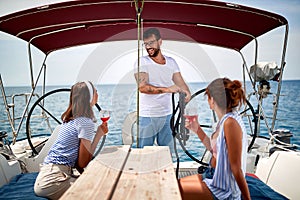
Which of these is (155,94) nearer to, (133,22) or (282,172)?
(133,22)

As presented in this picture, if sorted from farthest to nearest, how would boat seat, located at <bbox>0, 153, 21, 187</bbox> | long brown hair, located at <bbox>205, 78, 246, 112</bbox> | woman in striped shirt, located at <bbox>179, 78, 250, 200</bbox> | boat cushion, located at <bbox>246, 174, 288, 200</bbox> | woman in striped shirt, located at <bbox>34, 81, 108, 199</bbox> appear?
boat seat, located at <bbox>0, 153, 21, 187</bbox>, boat cushion, located at <bbox>246, 174, 288, 200</bbox>, woman in striped shirt, located at <bbox>34, 81, 108, 199</bbox>, long brown hair, located at <bbox>205, 78, 246, 112</bbox>, woman in striped shirt, located at <bbox>179, 78, 250, 200</bbox>

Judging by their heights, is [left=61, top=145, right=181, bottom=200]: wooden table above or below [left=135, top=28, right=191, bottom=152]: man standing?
below

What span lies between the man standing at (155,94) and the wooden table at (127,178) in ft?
2.07

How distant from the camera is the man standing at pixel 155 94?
2.24m

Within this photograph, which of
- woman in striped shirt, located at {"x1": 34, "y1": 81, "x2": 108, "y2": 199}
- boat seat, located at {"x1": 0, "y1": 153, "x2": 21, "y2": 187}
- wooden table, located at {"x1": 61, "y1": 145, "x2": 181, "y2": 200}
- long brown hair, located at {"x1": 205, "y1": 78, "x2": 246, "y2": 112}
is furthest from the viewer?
boat seat, located at {"x1": 0, "y1": 153, "x2": 21, "y2": 187}

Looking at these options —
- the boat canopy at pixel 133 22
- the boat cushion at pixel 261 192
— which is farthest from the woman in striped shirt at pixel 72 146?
the boat cushion at pixel 261 192

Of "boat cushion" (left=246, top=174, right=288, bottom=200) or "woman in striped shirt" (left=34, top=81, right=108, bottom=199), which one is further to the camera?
"boat cushion" (left=246, top=174, right=288, bottom=200)

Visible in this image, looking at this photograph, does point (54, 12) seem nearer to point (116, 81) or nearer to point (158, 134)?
point (116, 81)

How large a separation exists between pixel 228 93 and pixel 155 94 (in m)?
0.90

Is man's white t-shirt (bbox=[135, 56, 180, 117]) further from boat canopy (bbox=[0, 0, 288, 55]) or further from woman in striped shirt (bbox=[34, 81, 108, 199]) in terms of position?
woman in striped shirt (bbox=[34, 81, 108, 199])

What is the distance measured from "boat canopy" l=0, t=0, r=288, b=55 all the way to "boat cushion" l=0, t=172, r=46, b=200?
48.3 inches

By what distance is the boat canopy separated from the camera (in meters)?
2.18

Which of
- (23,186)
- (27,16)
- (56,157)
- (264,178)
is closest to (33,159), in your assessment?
(23,186)

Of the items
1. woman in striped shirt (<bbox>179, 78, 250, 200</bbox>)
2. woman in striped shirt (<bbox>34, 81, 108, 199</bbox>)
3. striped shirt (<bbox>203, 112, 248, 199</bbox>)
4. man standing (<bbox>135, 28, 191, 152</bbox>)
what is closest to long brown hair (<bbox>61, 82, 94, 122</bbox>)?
woman in striped shirt (<bbox>34, 81, 108, 199</bbox>)
